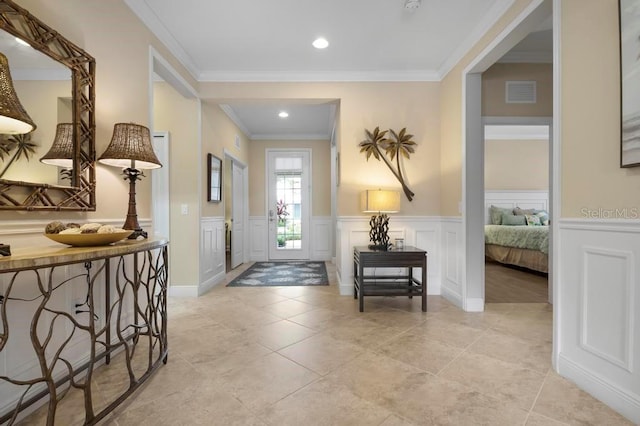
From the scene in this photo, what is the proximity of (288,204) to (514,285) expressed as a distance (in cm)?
420

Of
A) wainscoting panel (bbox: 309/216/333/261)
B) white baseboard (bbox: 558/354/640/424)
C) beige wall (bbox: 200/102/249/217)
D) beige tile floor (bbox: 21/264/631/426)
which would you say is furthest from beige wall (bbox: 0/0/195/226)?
wainscoting panel (bbox: 309/216/333/261)

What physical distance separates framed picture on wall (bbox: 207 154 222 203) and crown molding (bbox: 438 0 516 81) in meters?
3.15

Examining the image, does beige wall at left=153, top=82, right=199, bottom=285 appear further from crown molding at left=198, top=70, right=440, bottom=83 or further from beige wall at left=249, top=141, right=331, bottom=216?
beige wall at left=249, top=141, right=331, bottom=216

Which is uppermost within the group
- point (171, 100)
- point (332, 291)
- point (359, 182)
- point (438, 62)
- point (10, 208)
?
point (438, 62)

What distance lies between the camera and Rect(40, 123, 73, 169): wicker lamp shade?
162cm

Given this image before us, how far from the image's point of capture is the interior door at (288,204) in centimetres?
630

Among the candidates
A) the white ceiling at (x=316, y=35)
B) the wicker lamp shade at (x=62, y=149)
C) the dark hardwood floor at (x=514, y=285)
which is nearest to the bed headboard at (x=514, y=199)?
the dark hardwood floor at (x=514, y=285)

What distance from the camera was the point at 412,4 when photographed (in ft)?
7.93

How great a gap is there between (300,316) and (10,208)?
2218 millimetres

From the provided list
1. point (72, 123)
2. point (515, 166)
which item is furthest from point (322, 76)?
point (515, 166)

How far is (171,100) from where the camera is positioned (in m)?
3.66

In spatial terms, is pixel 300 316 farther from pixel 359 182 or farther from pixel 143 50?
pixel 143 50

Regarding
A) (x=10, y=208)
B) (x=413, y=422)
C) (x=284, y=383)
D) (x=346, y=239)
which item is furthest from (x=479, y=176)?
(x=10, y=208)

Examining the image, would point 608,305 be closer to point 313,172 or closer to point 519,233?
point 519,233
